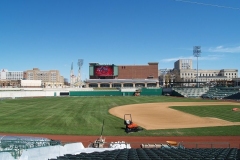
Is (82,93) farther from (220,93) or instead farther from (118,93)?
(220,93)

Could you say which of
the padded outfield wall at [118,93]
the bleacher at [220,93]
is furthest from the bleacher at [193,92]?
the padded outfield wall at [118,93]

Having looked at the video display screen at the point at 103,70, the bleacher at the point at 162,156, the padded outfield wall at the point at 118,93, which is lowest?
the padded outfield wall at the point at 118,93

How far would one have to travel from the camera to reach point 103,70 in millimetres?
128125

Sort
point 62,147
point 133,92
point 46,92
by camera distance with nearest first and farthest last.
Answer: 1. point 62,147
2. point 46,92
3. point 133,92

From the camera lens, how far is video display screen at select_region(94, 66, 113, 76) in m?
128

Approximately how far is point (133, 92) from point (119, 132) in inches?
2706

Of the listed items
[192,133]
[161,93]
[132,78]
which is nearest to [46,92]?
[161,93]

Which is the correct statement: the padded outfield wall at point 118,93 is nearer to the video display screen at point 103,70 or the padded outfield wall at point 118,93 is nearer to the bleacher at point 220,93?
the bleacher at point 220,93

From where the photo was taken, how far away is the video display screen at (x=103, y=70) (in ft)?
418

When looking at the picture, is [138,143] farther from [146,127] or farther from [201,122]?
[201,122]

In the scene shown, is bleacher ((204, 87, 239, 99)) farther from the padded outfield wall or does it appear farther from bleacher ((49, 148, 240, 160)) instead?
bleacher ((49, 148, 240, 160))

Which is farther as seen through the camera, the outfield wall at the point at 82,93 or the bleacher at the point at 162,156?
the outfield wall at the point at 82,93

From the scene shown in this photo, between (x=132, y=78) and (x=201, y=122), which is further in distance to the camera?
(x=132, y=78)

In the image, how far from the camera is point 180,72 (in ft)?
591
